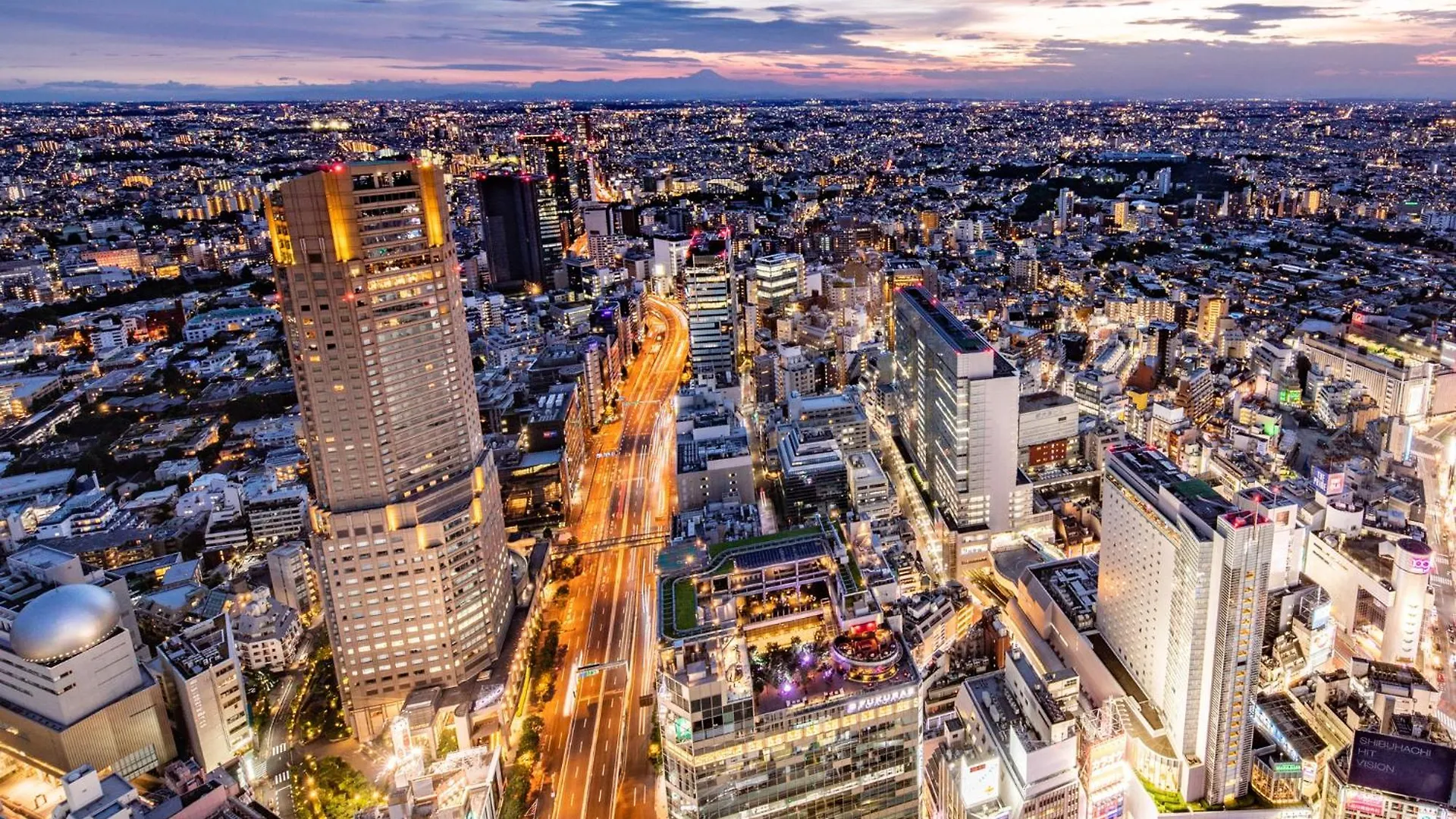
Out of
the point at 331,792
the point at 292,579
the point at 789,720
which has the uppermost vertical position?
the point at 789,720

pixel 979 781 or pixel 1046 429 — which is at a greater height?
pixel 1046 429

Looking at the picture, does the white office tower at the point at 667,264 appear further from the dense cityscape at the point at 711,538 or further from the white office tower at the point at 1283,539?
the white office tower at the point at 1283,539

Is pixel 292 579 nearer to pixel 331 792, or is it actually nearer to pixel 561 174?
pixel 331 792

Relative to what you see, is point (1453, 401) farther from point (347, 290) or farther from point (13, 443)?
point (13, 443)

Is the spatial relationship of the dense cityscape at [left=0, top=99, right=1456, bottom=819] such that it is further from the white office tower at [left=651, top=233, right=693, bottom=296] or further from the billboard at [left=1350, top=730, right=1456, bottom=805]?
the white office tower at [left=651, top=233, right=693, bottom=296]

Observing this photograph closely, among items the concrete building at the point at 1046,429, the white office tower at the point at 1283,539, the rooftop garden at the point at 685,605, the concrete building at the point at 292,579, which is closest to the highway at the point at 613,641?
the rooftop garden at the point at 685,605

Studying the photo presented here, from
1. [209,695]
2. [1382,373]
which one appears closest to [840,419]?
[209,695]
